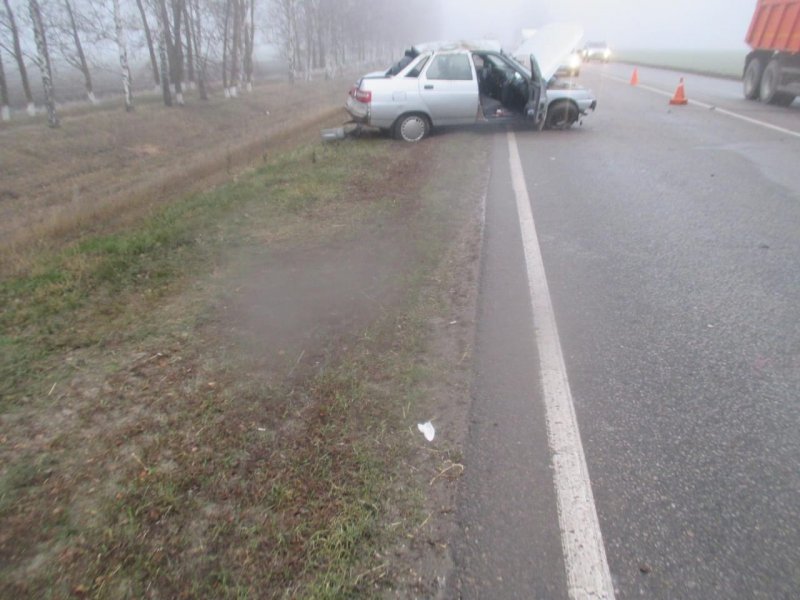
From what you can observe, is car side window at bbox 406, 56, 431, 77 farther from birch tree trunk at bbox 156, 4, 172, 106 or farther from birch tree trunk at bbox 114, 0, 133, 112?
birch tree trunk at bbox 156, 4, 172, 106

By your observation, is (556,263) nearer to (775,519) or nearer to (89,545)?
(775,519)

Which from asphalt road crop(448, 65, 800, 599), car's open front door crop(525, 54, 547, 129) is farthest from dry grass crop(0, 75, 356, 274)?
car's open front door crop(525, 54, 547, 129)

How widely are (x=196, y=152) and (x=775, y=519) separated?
750 inches

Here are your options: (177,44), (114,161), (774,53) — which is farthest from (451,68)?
(177,44)

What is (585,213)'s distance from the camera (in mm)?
5801

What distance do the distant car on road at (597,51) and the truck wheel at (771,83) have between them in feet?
98.3

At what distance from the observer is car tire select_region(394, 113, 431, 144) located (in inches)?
416

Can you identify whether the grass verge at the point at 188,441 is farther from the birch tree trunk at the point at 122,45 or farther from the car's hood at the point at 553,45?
the birch tree trunk at the point at 122,45

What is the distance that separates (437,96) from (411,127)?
0.80m

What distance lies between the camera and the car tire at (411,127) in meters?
10.6

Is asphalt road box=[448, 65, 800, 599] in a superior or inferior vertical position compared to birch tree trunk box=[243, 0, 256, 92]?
inferior

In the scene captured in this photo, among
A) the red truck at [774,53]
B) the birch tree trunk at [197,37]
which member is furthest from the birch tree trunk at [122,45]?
the red truck at [774,53]

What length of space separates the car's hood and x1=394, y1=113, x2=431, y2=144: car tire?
255 cm

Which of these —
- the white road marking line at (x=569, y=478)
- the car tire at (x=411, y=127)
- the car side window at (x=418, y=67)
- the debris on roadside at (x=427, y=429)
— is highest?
the car side window at (x=418, y=67)
